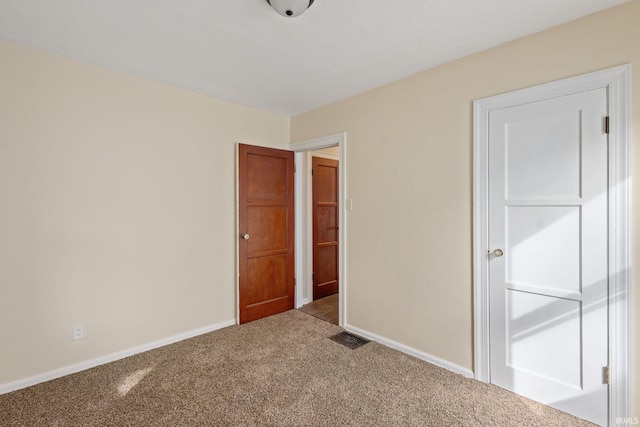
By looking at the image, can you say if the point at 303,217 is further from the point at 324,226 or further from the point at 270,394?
the point at 270,394

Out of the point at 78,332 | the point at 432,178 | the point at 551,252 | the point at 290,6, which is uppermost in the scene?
the point at 290,6

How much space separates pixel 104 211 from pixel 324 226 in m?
2.60

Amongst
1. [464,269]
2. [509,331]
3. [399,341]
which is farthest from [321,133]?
[509,331]

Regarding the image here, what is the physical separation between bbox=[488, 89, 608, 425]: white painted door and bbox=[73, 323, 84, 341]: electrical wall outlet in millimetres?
3121

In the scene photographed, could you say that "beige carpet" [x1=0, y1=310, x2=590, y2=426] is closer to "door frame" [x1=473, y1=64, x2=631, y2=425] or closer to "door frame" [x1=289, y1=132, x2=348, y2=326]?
"door frame" [x1=473, y1=64, x2=631, y2=425]

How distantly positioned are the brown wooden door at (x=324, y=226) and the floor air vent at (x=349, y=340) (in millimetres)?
1187

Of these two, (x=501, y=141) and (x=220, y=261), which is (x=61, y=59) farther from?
(x=501, y=141)

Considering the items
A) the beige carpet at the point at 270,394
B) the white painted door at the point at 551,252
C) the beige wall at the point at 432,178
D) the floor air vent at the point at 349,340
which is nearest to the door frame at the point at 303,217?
the beige wall at the point at 432,178

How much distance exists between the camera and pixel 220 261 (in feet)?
10.7

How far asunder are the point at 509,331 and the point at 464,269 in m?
0.49

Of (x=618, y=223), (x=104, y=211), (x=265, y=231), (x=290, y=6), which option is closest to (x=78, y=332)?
(x=104, y=211)

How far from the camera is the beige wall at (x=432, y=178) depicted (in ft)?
5.88

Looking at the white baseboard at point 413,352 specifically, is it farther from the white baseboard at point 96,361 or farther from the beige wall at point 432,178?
the white baseboard at point 96,361

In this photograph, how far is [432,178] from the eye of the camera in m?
2.49
